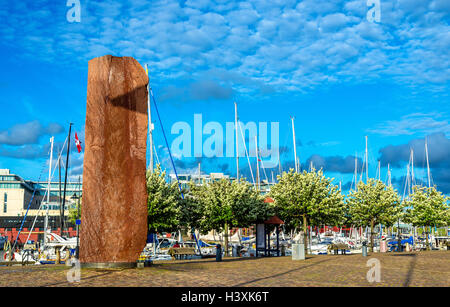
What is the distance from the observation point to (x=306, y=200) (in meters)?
39.8

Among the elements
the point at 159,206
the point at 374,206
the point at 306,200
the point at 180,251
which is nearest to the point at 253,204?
the point at 306,200

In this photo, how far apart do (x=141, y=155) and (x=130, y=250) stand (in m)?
3.26

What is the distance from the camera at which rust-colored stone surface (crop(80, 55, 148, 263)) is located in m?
14.8

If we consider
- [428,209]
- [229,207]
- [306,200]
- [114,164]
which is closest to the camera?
[114,164]

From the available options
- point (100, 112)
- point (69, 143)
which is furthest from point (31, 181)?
point (100, 112)

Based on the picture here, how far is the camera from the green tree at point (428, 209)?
5022cm

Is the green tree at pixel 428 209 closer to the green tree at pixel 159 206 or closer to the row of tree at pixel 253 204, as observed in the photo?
the row of tree at pixel 253 204

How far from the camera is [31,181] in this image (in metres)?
150

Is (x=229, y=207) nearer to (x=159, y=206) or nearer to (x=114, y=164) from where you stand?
(x=159, y=206)

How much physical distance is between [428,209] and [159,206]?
3206 cm

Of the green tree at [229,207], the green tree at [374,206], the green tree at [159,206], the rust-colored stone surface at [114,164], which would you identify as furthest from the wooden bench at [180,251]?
the rust-colored stone surface at [114,164]
